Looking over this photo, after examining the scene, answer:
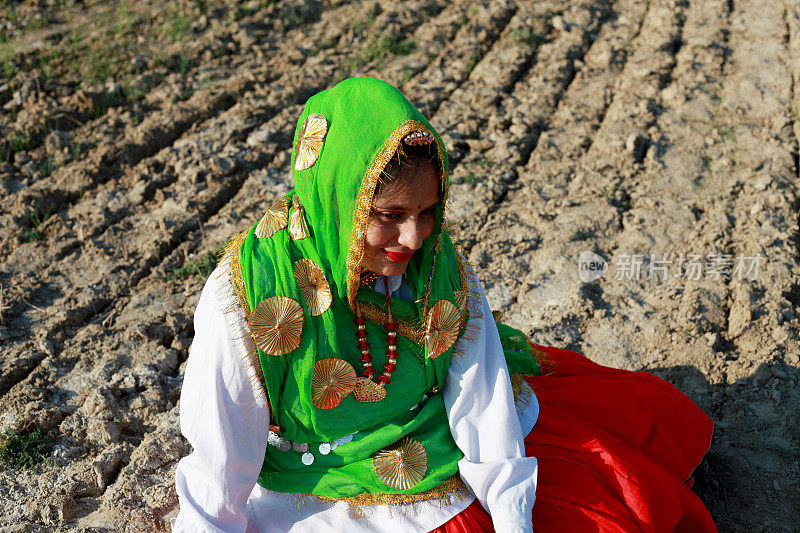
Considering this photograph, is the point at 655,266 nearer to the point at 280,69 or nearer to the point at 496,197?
the point at 496,197

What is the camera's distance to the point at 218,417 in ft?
6.13

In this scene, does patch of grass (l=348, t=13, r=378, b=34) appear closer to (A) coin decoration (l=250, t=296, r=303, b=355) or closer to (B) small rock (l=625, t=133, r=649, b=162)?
(B) small rock (l=625, t=133, r=649, b=162)

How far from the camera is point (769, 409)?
318 cm

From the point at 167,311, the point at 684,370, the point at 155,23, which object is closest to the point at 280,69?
the point at 155,23

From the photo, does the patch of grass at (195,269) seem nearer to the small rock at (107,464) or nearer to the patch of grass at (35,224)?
the patch of grass at (35,224)

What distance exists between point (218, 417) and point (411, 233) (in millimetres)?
647

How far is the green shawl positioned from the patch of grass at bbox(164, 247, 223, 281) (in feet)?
6.22

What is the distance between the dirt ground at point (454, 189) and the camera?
121 inches

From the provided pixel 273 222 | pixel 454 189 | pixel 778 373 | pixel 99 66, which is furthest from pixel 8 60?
pixel 778 373

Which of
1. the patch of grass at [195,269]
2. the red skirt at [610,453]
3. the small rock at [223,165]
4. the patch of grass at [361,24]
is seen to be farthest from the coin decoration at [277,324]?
the patch of grass at [361,24]

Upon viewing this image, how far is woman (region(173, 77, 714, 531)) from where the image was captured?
1.88 meters

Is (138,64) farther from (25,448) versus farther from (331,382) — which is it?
(331,382)

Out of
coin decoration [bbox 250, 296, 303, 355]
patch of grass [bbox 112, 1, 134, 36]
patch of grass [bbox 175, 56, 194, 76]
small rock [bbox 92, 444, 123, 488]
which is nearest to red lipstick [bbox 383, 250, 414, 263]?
coin decoration [bbox 250, 296, 303, 355]

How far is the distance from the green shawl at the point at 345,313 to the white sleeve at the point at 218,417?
0.16 ft
